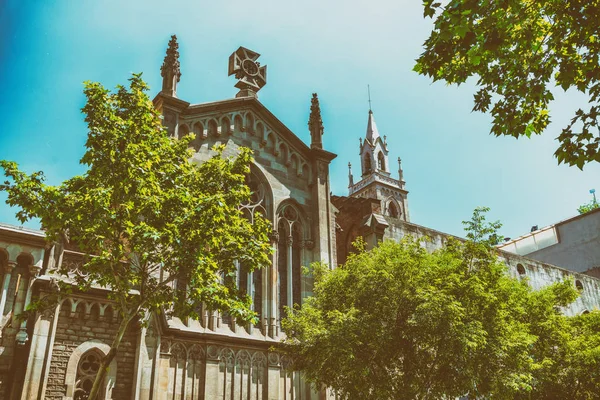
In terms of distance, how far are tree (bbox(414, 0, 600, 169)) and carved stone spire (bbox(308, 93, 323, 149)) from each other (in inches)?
580

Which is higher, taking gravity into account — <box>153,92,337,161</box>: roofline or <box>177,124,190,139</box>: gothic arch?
<box>153,92,337,161</box>: roofline

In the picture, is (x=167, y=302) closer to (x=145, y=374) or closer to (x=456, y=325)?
(x=145, y=374)

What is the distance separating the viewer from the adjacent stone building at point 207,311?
560 inches

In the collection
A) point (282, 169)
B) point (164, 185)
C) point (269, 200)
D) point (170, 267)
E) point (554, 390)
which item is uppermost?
point (282, 169)

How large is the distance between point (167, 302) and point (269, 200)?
949cm

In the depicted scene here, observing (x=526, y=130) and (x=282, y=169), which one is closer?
(x=526, y=130)

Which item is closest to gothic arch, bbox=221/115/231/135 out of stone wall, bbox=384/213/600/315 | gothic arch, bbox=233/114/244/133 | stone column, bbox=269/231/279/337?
gothic arch, bbox=233/114/244/133

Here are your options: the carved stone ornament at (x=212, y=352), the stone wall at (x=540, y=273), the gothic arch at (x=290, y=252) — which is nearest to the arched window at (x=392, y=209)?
the stone wall at (x=540, y=273)

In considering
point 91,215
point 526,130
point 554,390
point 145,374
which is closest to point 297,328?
point 145,374

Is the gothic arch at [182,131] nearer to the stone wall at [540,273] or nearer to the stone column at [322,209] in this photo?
the stone column at [322,209]

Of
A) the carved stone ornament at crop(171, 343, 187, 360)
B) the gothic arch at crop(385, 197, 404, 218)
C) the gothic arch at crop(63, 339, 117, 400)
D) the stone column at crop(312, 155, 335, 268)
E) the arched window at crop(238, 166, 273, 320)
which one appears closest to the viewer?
the gothic arch at crop(63, 339, 117, 400)

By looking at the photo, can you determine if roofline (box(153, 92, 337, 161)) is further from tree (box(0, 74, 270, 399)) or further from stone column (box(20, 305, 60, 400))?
stone column (box(20, 305, 60, 400))

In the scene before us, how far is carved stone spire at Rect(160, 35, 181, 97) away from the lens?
20.7 metres

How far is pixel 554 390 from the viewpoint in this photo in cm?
2206
